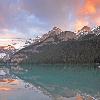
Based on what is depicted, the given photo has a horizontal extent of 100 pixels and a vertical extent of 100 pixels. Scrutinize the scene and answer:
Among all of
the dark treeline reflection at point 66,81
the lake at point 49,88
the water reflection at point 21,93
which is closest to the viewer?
the water reflection at point 21,93

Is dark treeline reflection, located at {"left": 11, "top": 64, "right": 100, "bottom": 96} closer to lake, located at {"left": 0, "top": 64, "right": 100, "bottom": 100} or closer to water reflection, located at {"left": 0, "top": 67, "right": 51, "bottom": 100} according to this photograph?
lake, located at {"left": 0, "top": 64, "right": 100, "bottom": 100}

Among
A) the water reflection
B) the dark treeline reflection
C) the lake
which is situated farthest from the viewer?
the dark treeline reflection

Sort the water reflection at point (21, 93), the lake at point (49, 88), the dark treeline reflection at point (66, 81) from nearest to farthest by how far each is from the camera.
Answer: the water reflection at point (21, 93) < the lake at point (49, 88) < the dark treeline reflection at point (66, 81)

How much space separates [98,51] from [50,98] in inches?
5012

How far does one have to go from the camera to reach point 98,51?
15112 cm

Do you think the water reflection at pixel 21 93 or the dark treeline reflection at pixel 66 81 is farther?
the dark treeline reflection at pixel 66 81

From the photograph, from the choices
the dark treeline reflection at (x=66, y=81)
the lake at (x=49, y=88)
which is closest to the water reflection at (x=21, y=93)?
the lake at (x=49, y=88)

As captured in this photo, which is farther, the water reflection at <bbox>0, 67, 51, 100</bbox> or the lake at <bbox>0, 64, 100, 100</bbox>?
the lake at <bbox>0, 64, 100, 100</bbox>

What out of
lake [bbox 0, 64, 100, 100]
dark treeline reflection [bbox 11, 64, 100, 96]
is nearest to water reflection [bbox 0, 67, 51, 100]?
lake [bbox 0, 64, 100, 100]

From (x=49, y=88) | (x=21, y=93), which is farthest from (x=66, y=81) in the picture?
(x=21, y=93)

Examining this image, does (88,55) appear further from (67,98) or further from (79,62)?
(67,98)

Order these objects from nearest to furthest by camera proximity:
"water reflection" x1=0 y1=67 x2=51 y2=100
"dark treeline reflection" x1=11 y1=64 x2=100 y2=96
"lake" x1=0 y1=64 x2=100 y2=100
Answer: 1. "water reflection" x1=0 y1=67 x2=51 y2=100
2. "lake" x1=0 y1=64 x2=100 y2=100
3. "dark treeline reflection" x1=11 y1=64 x2=100 y2=96

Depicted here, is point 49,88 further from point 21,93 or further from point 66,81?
point 66,81

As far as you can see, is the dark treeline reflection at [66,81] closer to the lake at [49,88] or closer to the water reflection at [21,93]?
the lake at [49,88]
